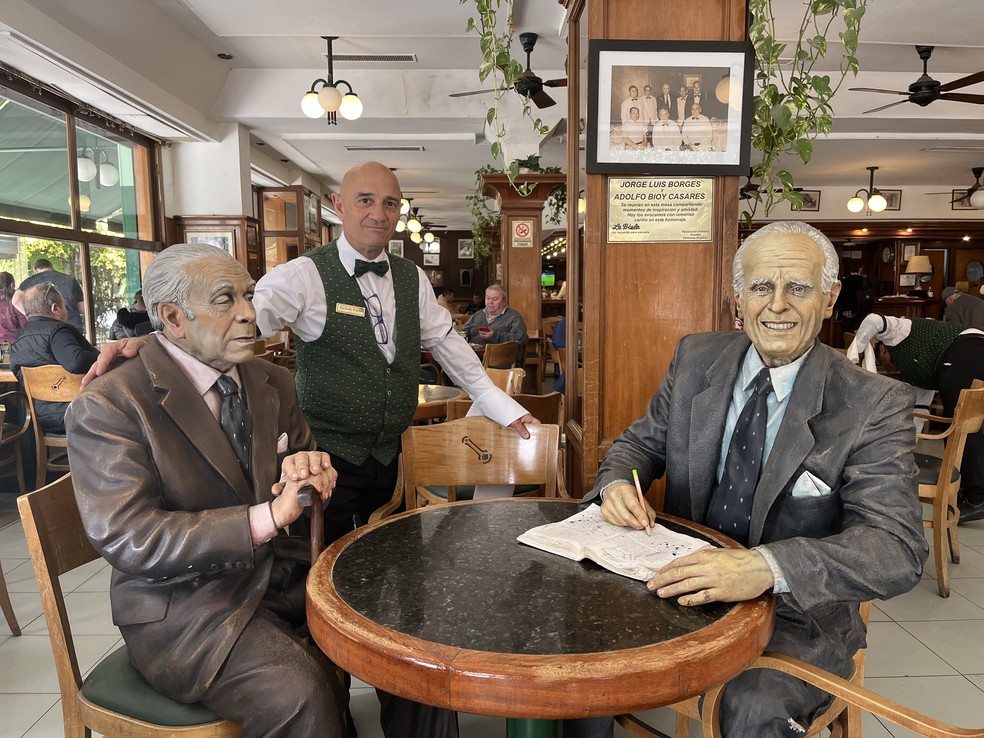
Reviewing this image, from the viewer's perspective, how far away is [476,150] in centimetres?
1027

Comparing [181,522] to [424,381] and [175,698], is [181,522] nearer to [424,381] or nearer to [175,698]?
[175,698]

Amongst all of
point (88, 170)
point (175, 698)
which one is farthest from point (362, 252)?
point (88, 170)

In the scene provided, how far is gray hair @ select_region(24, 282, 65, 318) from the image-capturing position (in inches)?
182

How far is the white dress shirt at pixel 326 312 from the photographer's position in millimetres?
2336

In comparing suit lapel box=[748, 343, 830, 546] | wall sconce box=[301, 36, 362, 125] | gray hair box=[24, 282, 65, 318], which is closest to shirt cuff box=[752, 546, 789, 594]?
suit lapel box=[748, 343, 830, 546]

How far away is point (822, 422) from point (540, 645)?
2.89 feet

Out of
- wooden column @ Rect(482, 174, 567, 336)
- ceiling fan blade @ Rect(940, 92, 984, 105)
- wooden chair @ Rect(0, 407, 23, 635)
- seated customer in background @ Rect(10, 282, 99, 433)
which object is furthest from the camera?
wooden column @ Rect(482, 174, 567, 336)

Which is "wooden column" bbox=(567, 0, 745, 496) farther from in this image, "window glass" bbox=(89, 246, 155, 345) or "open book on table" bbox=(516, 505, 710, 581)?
"window glass" bbox=(89, 246, 155, 345)

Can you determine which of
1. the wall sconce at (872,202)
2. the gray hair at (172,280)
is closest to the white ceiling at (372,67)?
the wall sconce at (872,202)

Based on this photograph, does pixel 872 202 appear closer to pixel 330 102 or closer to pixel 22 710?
pixel 330 102

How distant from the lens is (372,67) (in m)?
7.66

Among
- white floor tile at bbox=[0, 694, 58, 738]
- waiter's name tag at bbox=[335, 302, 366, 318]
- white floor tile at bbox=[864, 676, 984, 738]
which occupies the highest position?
waiter's name tag at bbox=[335, 302, 366, 318]

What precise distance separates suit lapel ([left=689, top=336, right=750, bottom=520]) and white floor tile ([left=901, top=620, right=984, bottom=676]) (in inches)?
66.8

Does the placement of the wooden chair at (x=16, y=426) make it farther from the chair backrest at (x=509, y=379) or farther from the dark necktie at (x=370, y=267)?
the dark necktie at (x=370, y=267)
